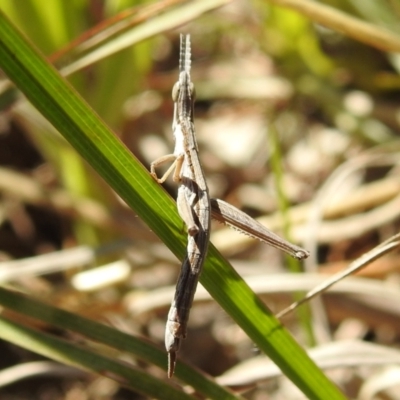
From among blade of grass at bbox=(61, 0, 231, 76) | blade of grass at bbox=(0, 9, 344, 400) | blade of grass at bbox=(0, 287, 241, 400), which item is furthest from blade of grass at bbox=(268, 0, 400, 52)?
blade of grass at bbox=(0, 287, 241, 400)

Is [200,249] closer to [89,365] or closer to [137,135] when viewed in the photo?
[89,365]

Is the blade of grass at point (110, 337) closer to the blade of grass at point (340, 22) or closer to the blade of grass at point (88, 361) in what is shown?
the blade of grass at point (88, 361)

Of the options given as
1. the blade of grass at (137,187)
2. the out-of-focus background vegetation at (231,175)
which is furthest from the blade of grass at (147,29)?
the blade of grass at (137,187)

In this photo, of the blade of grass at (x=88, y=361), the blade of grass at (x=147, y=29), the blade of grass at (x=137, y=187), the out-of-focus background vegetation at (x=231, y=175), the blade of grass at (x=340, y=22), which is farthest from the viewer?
the blade of grass at (x=340, y=22)

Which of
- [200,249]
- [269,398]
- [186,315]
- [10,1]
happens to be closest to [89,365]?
[186,315]

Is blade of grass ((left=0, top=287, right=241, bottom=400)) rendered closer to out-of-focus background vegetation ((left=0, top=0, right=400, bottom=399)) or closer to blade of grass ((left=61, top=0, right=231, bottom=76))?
out-of-focus background vegetation ((left=0, top=0, right=400, bottom=399))

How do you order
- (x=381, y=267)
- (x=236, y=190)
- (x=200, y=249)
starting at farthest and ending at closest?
(x=236, y=190)
(x=381, y=267)
(x=200, y=249)

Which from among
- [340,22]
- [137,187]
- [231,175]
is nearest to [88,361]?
[137,187]
